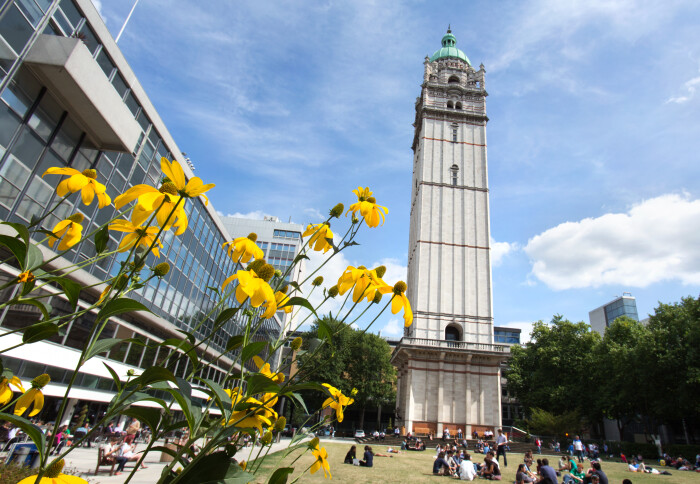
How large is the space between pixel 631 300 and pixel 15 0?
103401mm

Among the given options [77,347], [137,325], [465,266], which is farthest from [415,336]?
[77,347]

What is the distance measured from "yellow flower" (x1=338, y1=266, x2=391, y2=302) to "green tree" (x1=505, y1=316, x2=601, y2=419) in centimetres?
4346

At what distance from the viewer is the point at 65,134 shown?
13.9 meters

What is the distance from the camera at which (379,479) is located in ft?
43.4

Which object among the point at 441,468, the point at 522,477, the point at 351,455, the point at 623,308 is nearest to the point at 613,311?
the point at 623,308

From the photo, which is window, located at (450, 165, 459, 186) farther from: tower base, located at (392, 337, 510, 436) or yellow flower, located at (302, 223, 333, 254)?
yellow flower, located at (302, 223, 333, 254)

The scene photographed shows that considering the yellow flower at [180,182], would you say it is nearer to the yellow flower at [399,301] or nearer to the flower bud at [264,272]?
the flower bud at [264,272]

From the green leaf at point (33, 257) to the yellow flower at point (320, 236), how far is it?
1.23 m

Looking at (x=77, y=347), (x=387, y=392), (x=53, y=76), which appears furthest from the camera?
(x=387, y=392)

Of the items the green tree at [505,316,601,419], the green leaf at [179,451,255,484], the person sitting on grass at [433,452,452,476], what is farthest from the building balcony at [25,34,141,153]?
the green tree at [505,316,601,419]

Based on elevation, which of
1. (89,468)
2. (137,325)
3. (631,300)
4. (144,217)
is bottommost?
(89,468)

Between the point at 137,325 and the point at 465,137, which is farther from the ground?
the point at 465,137

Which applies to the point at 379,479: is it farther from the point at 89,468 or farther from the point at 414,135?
the point at 414,135

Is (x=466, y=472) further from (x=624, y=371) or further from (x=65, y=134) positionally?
(x=624, y=371)
